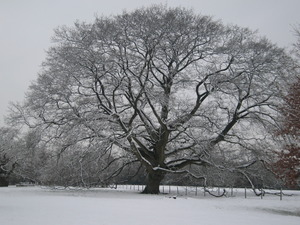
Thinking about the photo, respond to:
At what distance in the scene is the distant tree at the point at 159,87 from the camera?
18.6 meters

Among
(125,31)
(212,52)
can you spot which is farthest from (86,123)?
(212,52)

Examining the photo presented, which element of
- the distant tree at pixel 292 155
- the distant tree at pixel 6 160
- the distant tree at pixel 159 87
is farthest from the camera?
the distant tree at pixel 6 160

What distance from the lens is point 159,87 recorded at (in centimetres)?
2214

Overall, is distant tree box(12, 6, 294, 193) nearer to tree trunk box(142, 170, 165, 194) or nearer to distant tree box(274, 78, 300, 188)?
tree trunk box(142, 170, 165, 194)

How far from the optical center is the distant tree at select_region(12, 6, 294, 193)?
18609mm

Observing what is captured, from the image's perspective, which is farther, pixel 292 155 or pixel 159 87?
pixel 159 87

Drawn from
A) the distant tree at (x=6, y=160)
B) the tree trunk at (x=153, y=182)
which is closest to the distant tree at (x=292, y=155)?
the tree trunk at (x=153, y=182)

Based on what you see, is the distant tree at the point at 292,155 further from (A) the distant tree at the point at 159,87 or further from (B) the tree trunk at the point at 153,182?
(B) the tree trunk at the point at 153,182

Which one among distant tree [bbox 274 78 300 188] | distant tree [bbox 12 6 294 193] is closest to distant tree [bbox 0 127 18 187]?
distant tree [bbox 12 6 294 193]

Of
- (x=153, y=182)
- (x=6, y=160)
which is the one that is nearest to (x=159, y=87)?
(x=153, y=182)

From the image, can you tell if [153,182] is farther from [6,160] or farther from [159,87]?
[6,160]

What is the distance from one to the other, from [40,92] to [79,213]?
470 inches

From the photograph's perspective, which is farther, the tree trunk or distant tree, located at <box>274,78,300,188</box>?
the tree trunk

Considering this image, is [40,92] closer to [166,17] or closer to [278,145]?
[166,17]
